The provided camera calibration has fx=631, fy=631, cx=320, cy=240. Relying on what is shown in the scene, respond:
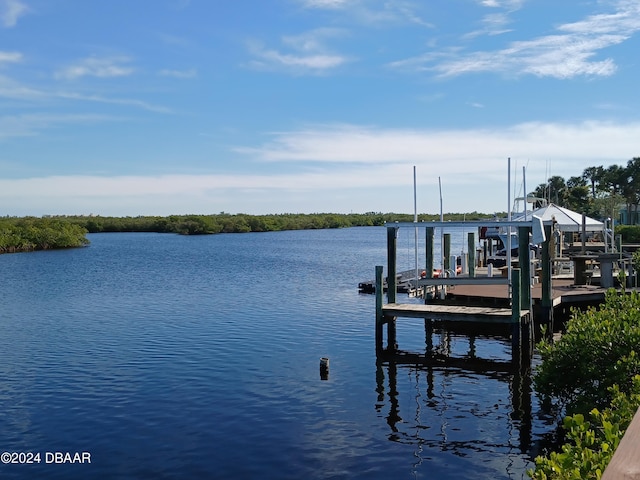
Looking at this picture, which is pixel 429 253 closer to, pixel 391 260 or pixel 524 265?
pixel 391 260

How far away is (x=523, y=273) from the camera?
1941 centimetres

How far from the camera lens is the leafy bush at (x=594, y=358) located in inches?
422

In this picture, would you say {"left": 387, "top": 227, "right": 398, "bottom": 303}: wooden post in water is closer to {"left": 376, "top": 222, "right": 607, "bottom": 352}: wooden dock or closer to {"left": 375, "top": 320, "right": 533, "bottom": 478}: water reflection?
{"left": 376, "top": 222, "right": 607, "bottom": 352}: wooden dock

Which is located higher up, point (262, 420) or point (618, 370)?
point (618, 370)

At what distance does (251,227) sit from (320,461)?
501 ft

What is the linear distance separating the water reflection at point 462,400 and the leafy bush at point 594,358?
1534mm

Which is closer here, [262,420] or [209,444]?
[209,444]

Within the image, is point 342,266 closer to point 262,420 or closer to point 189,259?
point 189,259

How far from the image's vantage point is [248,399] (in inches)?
625

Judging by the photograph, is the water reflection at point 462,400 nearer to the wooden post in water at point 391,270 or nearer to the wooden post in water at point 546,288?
the wooden post in water at point 391,270

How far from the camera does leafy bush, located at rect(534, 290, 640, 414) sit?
1071cm

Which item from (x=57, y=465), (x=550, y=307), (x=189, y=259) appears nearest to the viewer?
(x=57, y=465)


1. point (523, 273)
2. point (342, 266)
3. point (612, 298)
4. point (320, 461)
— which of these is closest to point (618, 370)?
point (612, 298)

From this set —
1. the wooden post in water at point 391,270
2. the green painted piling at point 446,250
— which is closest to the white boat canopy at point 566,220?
the green painted piling at point 446,250
